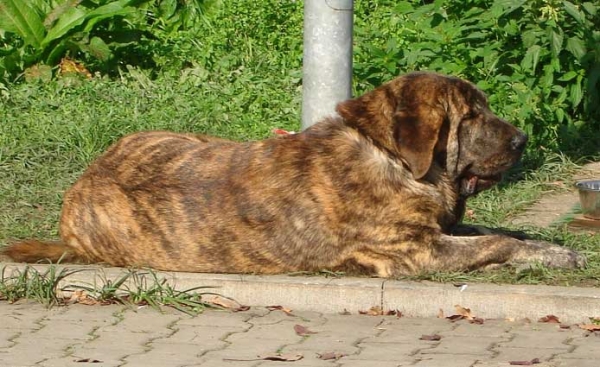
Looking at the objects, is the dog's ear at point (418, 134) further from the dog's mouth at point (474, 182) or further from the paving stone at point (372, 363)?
the paving stone at point (372, 363)

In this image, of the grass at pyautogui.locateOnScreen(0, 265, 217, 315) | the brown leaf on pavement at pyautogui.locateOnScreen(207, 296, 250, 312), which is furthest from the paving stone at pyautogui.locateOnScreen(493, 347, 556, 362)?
the grass at pyautogui.locateOnScreen(0, 265, 217, 315)

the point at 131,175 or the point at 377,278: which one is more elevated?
the point at 131,175

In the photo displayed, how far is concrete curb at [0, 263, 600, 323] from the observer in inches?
259

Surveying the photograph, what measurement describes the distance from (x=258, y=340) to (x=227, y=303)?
2.12 feet

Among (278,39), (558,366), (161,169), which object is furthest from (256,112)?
(558,366)

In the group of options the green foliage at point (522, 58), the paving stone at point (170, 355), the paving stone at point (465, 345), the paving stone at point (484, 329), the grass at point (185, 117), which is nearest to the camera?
the paving stone at point (170, 355)

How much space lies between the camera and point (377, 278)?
274 inches

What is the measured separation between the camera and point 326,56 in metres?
8.48

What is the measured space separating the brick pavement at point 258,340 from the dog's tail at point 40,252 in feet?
1.80

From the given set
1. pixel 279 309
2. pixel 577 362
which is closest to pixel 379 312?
pixel 279 309

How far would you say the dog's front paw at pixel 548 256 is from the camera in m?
7.05

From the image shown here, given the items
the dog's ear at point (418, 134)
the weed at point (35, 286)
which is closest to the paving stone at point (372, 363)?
the dog's ear at point (418, 134)

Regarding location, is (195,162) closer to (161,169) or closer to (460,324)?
(161,169)

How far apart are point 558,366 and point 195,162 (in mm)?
2469
